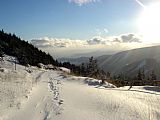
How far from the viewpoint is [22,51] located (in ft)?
406

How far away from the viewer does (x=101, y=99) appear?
16.6 meters

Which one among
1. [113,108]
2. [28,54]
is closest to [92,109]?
[113,108]

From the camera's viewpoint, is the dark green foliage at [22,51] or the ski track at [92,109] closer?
the ski track at [92,109]

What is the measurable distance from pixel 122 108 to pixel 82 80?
18.5 meters

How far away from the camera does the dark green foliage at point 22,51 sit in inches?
4673

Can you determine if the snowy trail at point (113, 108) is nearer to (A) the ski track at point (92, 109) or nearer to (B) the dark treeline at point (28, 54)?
(A) the ski track at point (92, 109)

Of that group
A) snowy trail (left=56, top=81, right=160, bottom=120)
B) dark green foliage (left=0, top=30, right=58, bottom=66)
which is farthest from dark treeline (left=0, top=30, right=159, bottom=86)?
snowy trail (left=56, top=81, right=160, bottom=120)

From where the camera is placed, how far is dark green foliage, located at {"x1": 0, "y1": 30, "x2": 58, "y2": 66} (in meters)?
119

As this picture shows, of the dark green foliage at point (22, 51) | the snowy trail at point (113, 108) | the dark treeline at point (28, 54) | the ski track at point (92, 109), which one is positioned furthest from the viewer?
the dark green foliage at point (22, 51)

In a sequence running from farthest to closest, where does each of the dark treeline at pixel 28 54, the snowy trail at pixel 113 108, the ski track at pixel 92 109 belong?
the dark treeline at pixel 28 54 → the ski track at pixel 92 109 → the snowy trail at pixel 113 108

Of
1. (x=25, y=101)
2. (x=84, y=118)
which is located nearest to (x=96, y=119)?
(x=84, y=118)

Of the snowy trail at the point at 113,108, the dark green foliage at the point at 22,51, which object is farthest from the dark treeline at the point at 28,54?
the snowy trail at the point at 113,108

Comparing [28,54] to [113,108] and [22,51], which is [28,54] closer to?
[22,51]

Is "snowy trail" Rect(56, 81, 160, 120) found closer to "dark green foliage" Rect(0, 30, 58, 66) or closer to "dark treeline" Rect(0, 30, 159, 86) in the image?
"dark treeline" Rect(0, 30, 159, 86)
